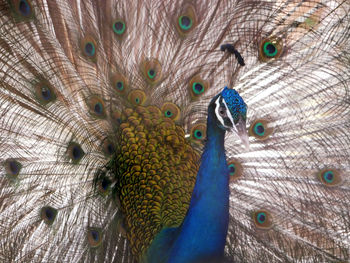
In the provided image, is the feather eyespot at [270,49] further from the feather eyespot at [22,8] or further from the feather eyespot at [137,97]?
the feather eyespot at [22,8]

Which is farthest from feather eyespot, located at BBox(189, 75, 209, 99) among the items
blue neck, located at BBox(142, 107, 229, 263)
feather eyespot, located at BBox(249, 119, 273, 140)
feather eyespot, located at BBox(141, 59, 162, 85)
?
blue neck, located at BBox(142, 107, 229, 263)

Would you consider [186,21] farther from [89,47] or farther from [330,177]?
[330,177]

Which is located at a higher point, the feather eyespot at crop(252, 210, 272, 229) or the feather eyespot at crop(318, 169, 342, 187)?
the feather eyespot at crop(318, 169, 342, 187)

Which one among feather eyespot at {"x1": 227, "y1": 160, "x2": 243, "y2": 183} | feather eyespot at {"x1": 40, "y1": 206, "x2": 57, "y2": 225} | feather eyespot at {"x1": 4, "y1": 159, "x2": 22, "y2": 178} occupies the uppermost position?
feather eyespot at {"x1": 227, "y1": 160, "x2": 243, "y2": 183}

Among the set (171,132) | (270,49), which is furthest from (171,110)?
(270,49)

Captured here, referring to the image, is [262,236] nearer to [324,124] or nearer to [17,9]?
[324,124]

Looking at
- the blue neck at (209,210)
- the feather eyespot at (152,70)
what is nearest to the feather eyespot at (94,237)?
the blue neck at (209,210)

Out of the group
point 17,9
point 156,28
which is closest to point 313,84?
point 156,28

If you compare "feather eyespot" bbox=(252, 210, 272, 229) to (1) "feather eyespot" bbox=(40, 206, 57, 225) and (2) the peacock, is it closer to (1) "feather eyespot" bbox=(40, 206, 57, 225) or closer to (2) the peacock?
(2) the peacock
